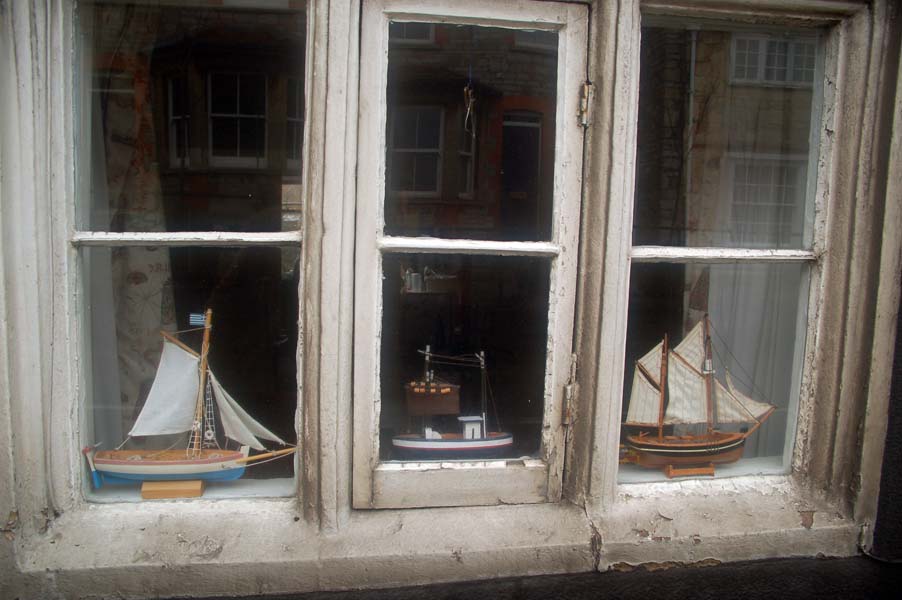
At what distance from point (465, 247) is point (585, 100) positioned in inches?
18.0

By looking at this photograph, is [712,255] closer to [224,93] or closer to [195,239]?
[195,239]

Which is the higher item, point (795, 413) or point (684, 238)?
point (684, 238)

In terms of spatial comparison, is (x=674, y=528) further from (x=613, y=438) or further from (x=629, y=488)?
(x=613, y=438)

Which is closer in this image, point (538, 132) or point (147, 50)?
point (538, 132)

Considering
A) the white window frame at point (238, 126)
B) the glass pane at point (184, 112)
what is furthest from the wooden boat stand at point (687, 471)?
the white window frame at point (238, 126)

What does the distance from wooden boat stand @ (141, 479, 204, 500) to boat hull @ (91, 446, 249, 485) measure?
0.04ft

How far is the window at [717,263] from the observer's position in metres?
1.76

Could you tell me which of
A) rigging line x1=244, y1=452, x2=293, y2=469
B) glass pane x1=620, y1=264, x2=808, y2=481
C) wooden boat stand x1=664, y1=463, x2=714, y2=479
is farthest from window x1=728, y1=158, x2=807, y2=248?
rigging line x1=244, y1=452, x2=293, y2=469

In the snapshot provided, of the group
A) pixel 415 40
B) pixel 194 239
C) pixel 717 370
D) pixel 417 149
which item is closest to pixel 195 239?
pixel 194 239

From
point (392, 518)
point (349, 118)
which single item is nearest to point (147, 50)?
point (349, 118)

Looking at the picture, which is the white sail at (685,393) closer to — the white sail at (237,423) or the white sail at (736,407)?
the white sail at (736,407)

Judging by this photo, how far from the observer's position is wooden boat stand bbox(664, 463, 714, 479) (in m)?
1.74

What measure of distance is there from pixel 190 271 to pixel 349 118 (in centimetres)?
86

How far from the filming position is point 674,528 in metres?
1.61
